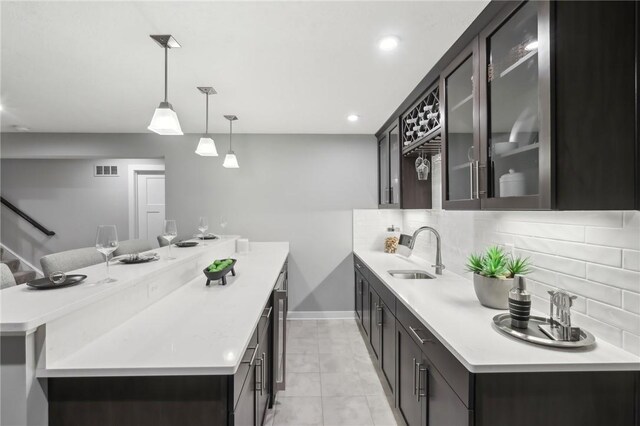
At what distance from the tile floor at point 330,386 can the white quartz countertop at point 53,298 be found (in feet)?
4.47

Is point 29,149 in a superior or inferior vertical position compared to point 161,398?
superior

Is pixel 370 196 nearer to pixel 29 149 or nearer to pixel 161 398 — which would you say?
pixel 161 398

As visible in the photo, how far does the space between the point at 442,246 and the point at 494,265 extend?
1243mm

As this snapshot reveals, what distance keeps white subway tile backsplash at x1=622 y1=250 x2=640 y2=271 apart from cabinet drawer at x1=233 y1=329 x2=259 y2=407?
1.51m

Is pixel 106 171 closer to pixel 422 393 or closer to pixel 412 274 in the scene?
pixel 412 274

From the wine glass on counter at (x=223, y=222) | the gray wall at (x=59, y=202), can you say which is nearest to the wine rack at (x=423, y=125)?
the wine glass on counter at (x=223, y=222)

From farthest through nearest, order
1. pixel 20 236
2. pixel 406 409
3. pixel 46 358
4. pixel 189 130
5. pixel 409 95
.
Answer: pixel 20 236 → pixel 189 130 → pixel 409 95 → pixel 406 409 → pixel 46 358

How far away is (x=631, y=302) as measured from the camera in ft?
3.63

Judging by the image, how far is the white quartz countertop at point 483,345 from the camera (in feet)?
3.41

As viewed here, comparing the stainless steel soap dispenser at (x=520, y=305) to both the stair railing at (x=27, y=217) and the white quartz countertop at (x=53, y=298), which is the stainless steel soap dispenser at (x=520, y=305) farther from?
the stair railing at (x=27, y=217)

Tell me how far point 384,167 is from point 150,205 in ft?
13.7

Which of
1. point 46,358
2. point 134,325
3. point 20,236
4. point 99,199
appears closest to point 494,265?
point 134,325

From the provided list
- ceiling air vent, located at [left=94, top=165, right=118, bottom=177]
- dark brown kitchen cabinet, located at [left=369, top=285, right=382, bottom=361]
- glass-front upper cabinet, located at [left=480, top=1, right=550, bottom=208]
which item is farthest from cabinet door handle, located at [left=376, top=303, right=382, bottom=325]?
ceiling air vent, located at [left=94, top=165, right=118, bottom=177]

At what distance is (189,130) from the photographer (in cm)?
392
